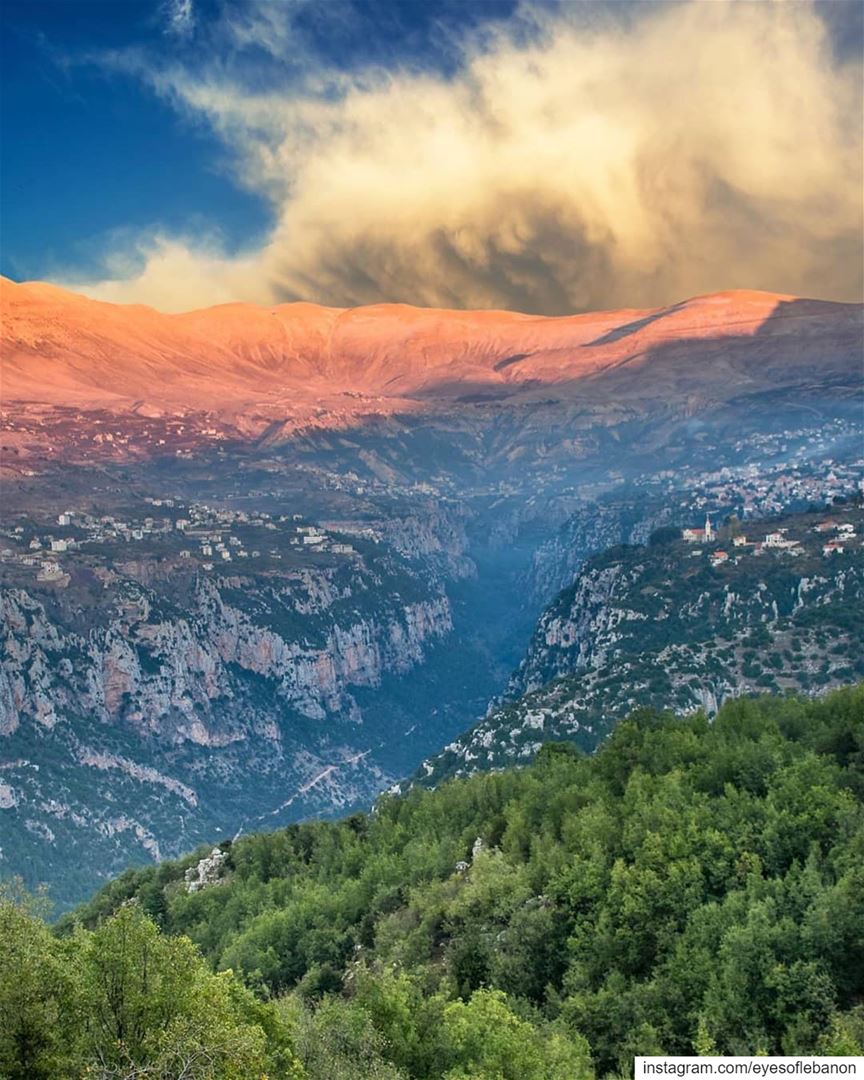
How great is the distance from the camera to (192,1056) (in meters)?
20.9

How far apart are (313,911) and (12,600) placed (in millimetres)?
150711

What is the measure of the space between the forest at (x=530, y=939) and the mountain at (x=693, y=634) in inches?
1824

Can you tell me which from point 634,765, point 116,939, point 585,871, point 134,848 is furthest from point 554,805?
point 134,848

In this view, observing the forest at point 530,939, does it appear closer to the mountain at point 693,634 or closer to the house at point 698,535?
the mountain at point 693,634

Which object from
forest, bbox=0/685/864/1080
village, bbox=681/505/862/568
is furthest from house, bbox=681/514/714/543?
forest, bbox=0/685/864/1080

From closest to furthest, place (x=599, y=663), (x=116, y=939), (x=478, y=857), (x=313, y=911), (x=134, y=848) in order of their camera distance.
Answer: (x=116, y=939)
(x=478, y=857)
(x=313, y=911)
(x=599, y=663)
(x=134, y=848)

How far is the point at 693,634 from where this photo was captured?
132 meters

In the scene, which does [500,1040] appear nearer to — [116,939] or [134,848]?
[116,939]

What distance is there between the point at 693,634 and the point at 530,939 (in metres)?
95.6

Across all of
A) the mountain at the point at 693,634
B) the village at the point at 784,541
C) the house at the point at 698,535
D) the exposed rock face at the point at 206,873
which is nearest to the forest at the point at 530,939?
the exposed rock face at the point at 206,873

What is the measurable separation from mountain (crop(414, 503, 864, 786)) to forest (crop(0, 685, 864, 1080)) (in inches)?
1824

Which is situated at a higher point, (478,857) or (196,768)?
(478,857)

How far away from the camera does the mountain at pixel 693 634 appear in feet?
363

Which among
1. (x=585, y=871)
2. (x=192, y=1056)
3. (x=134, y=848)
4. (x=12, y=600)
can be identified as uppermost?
(x=12, y=600)
